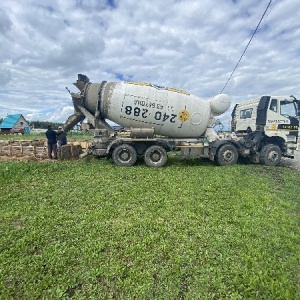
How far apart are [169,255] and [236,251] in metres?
1.02

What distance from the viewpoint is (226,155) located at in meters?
9.82

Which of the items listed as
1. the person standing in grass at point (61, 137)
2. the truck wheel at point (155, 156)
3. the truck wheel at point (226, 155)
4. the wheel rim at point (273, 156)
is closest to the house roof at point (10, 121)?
the person standing in grass at point (61, 137)

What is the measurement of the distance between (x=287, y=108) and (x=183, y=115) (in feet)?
14.9

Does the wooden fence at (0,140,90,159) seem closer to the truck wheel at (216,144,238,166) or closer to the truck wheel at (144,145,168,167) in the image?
the truck wheel at (144,145,168,167)

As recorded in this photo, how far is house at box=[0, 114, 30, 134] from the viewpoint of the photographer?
54.3 metres

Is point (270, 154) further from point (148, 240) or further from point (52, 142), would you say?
point (52, 142)

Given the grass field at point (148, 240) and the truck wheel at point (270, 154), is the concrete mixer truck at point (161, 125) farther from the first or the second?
the grass field at point (148, 240)

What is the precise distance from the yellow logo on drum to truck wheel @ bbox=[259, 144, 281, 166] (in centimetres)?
371

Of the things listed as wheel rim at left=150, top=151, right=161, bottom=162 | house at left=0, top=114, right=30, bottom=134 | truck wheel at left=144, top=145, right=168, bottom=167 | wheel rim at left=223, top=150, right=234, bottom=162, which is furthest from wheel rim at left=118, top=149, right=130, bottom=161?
house at left=0, top=114, right=30, bottom=134

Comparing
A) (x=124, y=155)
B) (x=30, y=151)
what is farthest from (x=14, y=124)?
(x=124, y=155)

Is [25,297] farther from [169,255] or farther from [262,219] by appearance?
[262,219]

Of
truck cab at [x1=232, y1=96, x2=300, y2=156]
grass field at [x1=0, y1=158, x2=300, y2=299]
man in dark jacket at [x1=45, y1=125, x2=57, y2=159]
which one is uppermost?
truck cab at [x1=232, y1=96, x2=300, y2=156]

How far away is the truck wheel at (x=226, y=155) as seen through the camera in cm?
977

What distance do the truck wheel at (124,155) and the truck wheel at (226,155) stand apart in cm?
359
